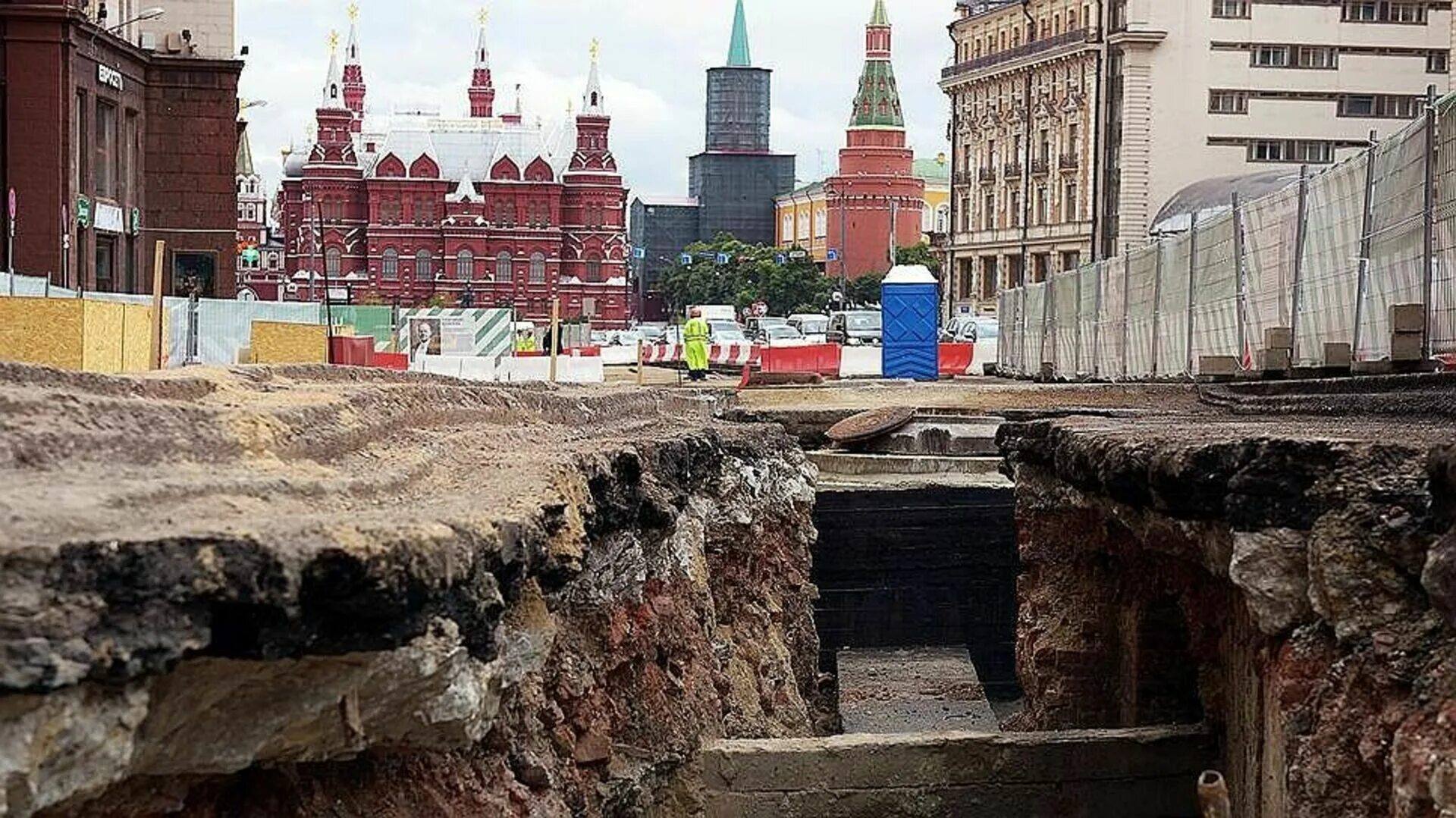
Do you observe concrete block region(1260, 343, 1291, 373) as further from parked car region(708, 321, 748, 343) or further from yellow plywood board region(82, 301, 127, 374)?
parked car region(708, 321, 748, 343)

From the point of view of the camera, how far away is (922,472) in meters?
20.7

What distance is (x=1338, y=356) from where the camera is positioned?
12.8 metres

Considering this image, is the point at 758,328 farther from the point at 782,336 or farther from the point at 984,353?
the point at 984,353

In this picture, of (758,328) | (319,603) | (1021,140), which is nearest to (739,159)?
(1021,140)

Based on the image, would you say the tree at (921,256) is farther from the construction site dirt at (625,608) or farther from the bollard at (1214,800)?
the bollard at (1214,800)

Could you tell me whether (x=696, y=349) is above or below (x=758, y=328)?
below

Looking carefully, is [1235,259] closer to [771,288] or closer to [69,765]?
[69,765]

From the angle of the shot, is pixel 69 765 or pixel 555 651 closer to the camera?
pixel 69 765

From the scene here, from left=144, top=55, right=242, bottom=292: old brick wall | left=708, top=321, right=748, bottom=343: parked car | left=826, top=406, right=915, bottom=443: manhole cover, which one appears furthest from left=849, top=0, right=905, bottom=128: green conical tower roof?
left=826, top=406, right=915, bottom=443: manhole cover

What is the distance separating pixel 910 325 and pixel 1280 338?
1896 cm

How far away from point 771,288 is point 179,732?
10295cm

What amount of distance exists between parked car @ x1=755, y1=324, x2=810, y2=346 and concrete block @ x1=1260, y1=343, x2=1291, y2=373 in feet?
136

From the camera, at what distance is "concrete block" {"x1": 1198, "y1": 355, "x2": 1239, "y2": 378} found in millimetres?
16344

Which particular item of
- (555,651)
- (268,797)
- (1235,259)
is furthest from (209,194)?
(268,797)
